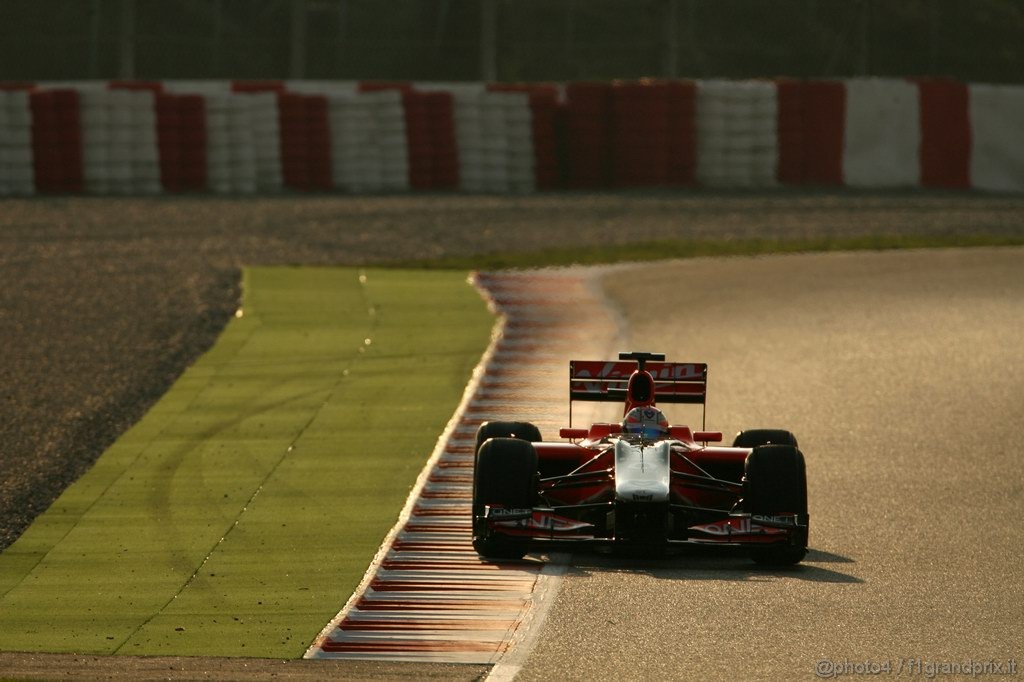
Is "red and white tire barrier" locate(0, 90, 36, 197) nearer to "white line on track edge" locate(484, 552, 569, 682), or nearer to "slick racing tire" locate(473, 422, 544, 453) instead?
"slick racing tire" locate(473, 422, 544, 453)

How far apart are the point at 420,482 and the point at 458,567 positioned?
7.81ft

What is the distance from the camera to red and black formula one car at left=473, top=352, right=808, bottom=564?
419 inches

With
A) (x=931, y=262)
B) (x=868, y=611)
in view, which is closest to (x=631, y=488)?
(x=868, y=611)

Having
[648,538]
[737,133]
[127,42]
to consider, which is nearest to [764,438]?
[648,538]

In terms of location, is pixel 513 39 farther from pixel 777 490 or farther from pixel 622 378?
pixel 777 490

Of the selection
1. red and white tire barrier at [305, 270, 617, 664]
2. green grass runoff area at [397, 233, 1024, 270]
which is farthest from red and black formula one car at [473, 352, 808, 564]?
green grass runoff area at [397, 233, 1024, 270]

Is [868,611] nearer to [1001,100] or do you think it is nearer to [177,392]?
[177,392]

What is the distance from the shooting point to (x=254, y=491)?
13117 mm

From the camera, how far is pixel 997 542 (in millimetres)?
11508

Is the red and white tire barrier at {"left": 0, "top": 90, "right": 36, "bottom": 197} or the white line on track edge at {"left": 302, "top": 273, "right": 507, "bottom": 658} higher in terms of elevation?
the red and white tire barrier at {"left": 0, "top": 90, "right": 36, "bottom": 197}

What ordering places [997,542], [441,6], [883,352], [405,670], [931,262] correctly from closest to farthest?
[405,670]
[997,542]
[883,352]
[931,262]
[441,6]

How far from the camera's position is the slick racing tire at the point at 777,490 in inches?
421

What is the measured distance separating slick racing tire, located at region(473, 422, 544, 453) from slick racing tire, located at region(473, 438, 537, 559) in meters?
0.82

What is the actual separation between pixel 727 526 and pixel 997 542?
203 cm
